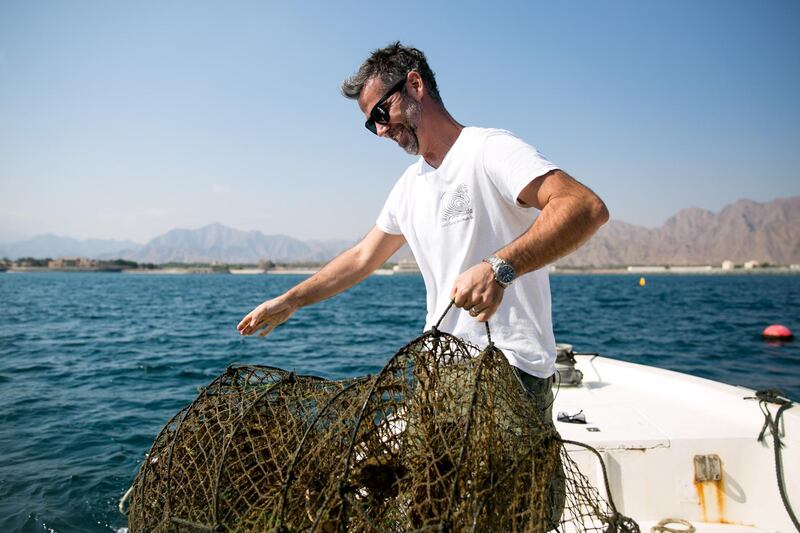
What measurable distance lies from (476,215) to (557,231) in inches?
19.8

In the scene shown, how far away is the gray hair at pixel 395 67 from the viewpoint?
260 centimetres

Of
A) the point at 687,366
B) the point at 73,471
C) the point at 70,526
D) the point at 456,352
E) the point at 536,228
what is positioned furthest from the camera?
the point at 687,366

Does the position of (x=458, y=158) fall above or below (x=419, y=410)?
above

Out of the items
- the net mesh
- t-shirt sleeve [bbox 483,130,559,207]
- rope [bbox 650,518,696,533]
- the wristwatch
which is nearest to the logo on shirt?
t-shirt sleeve [bbox 483,130,559,207]

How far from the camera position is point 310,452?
2084 mm

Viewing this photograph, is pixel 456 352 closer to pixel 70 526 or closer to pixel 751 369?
pixel 70 526

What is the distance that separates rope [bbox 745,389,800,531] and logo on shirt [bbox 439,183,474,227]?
10.7 ft

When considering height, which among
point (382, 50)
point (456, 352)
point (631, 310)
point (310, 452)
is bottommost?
point (631, 310)

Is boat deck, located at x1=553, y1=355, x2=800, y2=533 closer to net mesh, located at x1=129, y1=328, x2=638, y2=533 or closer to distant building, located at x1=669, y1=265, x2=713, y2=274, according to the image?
net mesh, located at x1=129, y1=328, x2=638, y2=533

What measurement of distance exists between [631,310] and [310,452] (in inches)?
1577

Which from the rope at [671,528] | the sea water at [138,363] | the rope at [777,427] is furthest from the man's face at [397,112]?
the sea water at [138,363]

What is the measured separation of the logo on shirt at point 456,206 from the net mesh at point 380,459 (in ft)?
1.90

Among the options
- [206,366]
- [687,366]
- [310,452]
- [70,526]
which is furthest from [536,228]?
[687,366]

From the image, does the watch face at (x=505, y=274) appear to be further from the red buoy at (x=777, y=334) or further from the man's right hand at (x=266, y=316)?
the red buoy at (x=777, y=334)
